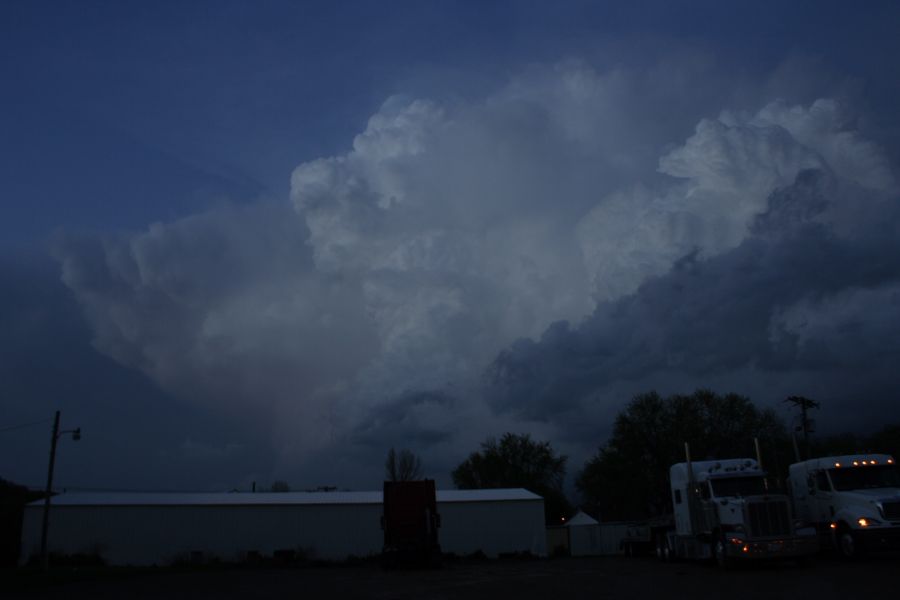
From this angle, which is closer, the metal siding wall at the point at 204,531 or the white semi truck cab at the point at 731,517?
the white semi truck cab at the point at 731,517

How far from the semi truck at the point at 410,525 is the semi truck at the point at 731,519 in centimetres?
1027

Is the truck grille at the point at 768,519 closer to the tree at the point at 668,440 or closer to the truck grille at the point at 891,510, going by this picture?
the truck grille at the point at 891,510

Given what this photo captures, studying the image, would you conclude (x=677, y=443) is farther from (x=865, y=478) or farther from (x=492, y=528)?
(x=865, y=478)

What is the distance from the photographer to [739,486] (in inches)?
991

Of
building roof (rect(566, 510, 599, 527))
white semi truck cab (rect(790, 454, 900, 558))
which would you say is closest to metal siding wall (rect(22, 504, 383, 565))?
building roof (rect(566, 510, 599, 527))

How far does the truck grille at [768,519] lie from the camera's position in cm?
2314

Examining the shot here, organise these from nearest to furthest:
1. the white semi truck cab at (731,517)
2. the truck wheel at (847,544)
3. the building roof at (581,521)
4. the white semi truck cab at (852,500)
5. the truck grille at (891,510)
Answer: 1. the white semi truck cab at (731,517)
2. the truck grille at (891,510)
3. the white semi truck cab at (852,500)
4. the truck wheel at (847,544)
5. the building roof at (581,521)

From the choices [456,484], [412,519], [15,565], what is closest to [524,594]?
[412,519]

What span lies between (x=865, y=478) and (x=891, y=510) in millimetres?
2183

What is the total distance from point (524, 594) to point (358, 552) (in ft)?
109

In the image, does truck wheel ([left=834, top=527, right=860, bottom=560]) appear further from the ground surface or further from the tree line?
the tree line

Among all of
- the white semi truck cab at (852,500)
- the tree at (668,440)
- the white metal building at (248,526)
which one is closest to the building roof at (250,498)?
the white metal building at (248,526)

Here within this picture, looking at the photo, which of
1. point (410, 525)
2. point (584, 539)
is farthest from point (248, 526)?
point (584, 539)

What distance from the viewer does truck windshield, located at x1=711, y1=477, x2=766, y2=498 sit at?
24.9 m
